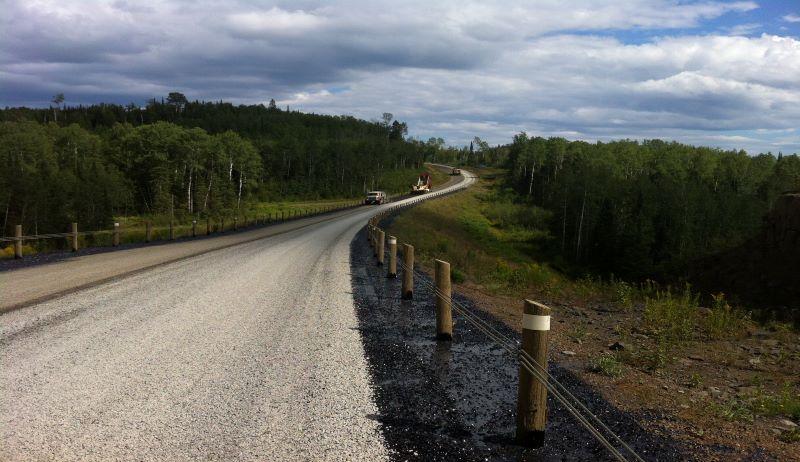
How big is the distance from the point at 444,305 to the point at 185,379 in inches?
154

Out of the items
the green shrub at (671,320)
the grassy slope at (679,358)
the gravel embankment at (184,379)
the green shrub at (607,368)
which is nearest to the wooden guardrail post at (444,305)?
the gravel embankment at (184,379)

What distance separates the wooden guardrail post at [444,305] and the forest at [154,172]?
5811 centimetres

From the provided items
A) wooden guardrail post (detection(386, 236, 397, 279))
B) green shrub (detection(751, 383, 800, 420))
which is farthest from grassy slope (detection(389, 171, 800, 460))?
wooden guardrail post (detection(386, 236, 397, 279))

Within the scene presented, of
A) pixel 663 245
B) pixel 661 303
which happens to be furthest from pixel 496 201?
pixel 661 303

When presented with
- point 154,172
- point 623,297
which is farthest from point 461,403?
point 154,172

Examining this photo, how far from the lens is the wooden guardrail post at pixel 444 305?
26.7 feet

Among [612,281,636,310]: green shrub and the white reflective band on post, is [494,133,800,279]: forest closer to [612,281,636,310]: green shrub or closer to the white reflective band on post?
[612,281,636,310]: green shrub

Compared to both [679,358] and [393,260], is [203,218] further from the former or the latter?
[679,358]

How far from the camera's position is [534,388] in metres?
4.53

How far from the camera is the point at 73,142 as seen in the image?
88500mm

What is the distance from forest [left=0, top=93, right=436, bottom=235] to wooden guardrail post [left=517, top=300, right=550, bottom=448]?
2413 inches

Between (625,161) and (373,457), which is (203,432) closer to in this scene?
(373,457)

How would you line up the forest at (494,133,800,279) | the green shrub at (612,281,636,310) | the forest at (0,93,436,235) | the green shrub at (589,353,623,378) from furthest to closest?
the forest at (494,133,800,279) → the forest at (0,93,436,235) → the green shrub at (612,281,636,310) → the green shrub at (589,353,623,378)

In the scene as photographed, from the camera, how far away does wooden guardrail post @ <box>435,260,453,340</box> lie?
8148 millimetres
